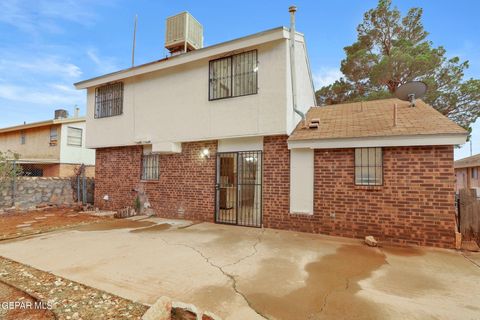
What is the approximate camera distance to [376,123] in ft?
19.0

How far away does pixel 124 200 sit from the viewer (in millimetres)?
9172

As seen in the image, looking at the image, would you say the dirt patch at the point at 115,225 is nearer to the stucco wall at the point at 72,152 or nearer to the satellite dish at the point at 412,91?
the satellite dish at the point at 412,91

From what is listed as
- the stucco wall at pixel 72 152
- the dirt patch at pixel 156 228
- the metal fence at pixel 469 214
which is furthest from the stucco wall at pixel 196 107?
the stucco wall at pixel 72 152

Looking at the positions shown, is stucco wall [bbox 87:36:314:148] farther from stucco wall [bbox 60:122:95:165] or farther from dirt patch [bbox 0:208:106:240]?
stucco wall [bbox 60:122:95:165]

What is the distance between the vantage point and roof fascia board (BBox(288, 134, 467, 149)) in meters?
4.57

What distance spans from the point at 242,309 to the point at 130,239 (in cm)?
403

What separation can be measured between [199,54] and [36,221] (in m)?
7.86

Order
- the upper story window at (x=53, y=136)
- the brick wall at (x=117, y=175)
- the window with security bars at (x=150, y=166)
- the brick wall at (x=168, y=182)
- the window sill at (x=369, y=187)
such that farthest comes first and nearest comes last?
the upper story window at (x=53, y=136)
the brick wall at (x=117, y=175)
the window with security bars at (x=150, y=166)
the brick wall at (x=168, y=182)
the window sill at (x=369, y=187)

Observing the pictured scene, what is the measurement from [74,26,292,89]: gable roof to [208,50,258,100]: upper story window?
336 mm

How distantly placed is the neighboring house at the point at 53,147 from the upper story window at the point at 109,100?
6.04m

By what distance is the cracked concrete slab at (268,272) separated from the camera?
8.22 feet

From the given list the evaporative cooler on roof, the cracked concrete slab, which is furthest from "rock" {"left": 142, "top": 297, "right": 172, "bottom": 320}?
the evaporative cooler on roof

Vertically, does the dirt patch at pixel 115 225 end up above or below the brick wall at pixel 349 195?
below

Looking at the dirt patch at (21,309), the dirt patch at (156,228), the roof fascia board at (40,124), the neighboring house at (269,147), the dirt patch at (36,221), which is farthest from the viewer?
the roof fascia board at (40,124)
